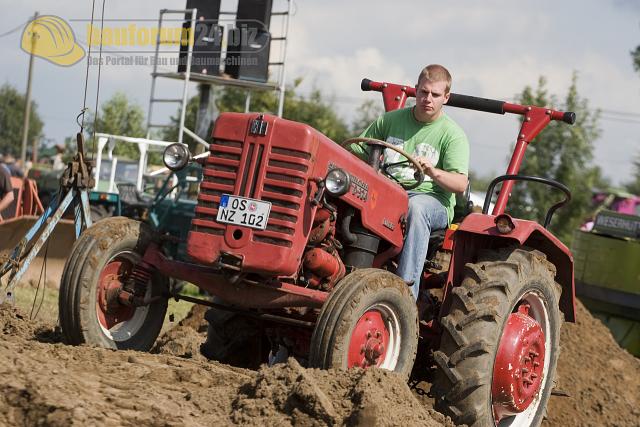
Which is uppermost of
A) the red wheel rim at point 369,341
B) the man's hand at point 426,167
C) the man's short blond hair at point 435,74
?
the man's short blond hair at point 435,74

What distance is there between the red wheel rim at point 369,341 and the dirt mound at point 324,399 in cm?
44

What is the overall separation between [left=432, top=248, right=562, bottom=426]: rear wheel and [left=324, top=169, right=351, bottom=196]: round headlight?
36.6 inches

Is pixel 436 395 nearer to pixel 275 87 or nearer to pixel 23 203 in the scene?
pixel 23 203

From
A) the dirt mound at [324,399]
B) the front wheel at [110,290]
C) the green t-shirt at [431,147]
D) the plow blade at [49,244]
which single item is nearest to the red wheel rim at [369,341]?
the dirt mound at [324,399]

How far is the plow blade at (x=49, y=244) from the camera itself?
11.5 metres

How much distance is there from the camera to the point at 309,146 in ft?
17.2

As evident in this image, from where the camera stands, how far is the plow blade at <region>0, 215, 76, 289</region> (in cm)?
1146

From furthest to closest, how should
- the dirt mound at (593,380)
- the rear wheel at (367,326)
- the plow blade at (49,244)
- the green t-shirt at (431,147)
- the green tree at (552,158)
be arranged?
1. the green tree at (552,158)
2. the plow blade at (49,244)
3. the dirt mound at (593,380)
4. the green t-shirt at (431,147)
5. the rear wheel at (367,326)

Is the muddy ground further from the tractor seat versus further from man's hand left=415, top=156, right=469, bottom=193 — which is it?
man's hand left=415, top=156, right=469, bottom=193

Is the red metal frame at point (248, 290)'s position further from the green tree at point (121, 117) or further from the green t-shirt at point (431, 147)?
the green tree at point (121, 117)

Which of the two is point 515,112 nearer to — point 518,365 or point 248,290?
point 518,365

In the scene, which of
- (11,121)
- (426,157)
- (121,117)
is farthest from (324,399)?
(11,121)

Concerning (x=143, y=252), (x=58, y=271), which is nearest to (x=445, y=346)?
(x=143, y=252)

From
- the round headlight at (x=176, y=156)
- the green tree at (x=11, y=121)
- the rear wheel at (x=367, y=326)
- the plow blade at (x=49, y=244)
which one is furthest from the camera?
the green tree at (x=11, y=121)
